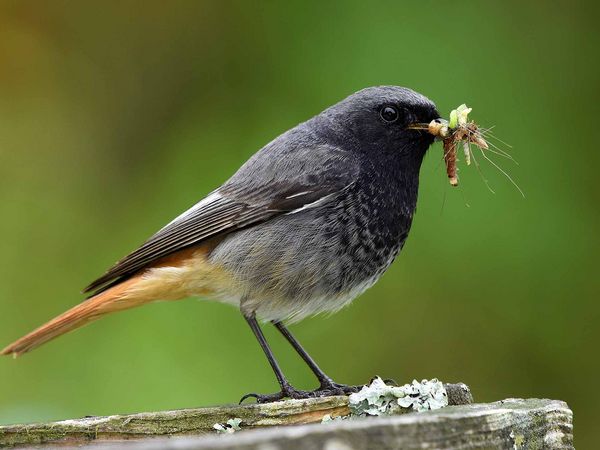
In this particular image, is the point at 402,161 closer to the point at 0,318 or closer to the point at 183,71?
the point at 183,71

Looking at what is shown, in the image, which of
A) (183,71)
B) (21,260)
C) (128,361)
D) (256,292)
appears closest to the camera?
(256,292)

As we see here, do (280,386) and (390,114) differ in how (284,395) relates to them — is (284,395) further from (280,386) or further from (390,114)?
(390,114)

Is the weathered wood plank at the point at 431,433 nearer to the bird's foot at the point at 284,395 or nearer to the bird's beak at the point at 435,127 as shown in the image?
the bird's foot at the point at 284,395

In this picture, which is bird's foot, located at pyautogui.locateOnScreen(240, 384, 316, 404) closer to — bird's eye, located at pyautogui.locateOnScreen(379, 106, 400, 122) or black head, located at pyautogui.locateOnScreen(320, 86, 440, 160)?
black head, located at pyautogui.locateOnScreen(320, 86, 440, 160)

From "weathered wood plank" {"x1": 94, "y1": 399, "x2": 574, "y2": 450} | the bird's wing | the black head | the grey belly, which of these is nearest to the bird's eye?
the black head

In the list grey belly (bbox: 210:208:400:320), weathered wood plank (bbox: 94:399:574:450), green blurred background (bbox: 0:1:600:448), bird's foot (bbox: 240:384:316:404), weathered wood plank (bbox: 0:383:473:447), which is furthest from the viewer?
green blurred background (bbox: 0:1:600:448)

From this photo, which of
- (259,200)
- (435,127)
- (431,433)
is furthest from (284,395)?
(431,433)

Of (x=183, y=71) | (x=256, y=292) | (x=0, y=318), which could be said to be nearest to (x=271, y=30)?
(x=183, y=71)

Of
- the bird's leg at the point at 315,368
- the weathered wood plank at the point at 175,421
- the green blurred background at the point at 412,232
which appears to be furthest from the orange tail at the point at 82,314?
the weathered wood plank at the point at 175,421
